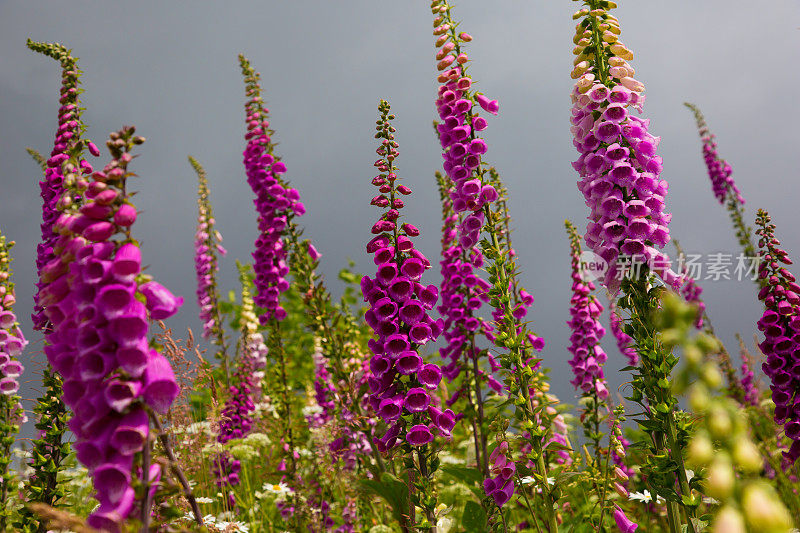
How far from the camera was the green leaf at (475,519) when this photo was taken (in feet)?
12.5

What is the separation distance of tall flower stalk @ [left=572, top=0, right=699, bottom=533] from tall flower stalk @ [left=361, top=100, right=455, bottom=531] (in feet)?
4.00

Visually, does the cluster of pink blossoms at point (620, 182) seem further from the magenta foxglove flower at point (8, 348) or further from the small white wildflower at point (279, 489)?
the magenta foxglove flower at point (8, 348)

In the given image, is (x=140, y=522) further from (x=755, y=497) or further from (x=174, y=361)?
(x=174, y=361)

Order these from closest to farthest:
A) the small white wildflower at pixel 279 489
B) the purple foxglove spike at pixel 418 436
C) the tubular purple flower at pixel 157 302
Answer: the tubular purple flower at pixel 157 302, the purple foxglove spike at pixel 418 436, the small white wildflower at pixel 279 489

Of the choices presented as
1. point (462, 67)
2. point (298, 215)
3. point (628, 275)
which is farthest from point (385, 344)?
point (298, 215)

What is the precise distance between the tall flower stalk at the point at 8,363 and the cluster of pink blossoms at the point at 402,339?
3545 millimetres

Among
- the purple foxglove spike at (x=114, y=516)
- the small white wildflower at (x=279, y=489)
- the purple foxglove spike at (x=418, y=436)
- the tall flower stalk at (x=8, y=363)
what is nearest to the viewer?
the purple foxglove spike at (x=114, y=516)

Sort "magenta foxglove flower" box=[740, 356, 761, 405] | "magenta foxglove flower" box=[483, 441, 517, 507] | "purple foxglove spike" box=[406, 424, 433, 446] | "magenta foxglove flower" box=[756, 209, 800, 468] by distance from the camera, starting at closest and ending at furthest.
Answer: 1. "purple foxglove spike" box=[406, 424, 433, 446]
2. "magenta foxglove flower" box=[483, 441, 517, 507]
3. "magenta foxglove flower" box=[756, 209, 800, 468]
4. "magenta foxglove flower" box=[740, 356, 761, 405]

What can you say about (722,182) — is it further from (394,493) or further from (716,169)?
(394,493)

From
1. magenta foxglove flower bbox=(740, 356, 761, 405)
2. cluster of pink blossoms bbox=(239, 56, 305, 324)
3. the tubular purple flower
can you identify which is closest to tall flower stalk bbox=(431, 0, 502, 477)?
cluster of pink blossoms bbox=(239, 56, 305, 324)

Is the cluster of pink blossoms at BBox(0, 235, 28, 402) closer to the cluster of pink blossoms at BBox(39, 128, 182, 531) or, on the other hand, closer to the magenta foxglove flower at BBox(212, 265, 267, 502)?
the magenta foxglove flower at BBox(212, 265, 267, 502)

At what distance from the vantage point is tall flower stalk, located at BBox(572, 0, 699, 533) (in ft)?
10.4

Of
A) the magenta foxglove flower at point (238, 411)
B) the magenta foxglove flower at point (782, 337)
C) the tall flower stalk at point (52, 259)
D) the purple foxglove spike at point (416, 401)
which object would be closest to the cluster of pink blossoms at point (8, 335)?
the tall flower stalk at point (52, 259)

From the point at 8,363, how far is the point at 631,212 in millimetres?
5339
